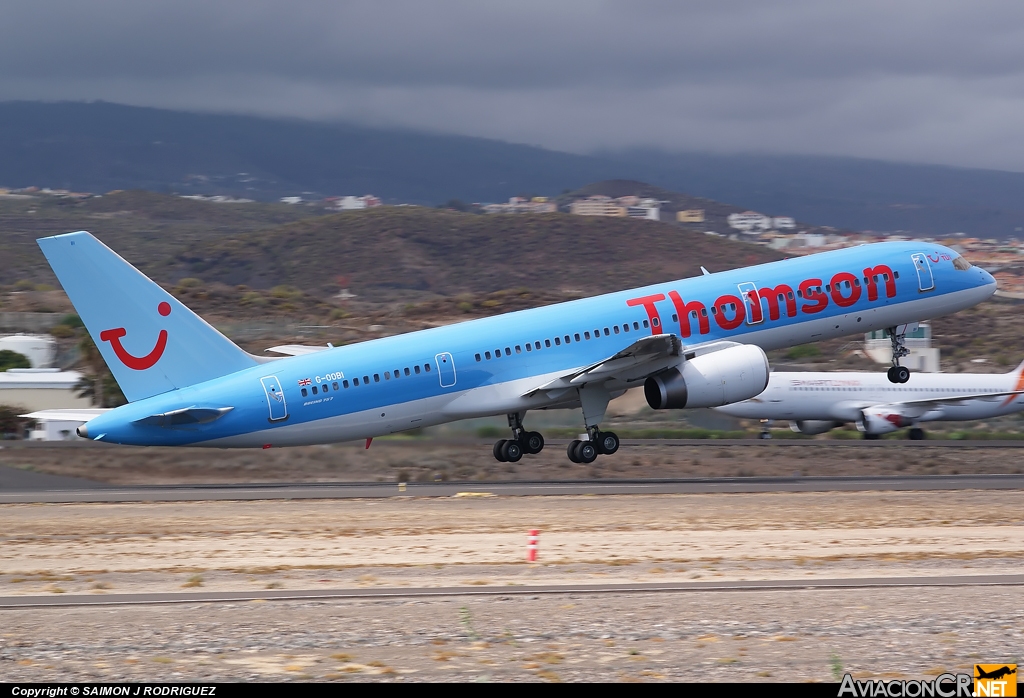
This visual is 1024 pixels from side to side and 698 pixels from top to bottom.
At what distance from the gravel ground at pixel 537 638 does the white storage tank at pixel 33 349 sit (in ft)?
182

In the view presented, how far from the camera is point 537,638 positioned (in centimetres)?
1691

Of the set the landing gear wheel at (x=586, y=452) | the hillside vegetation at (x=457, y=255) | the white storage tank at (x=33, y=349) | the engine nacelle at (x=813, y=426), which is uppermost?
the hillside vegetation at (x=457, y=255)

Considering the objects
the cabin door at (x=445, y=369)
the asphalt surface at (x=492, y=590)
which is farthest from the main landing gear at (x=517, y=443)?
the asphalt surface at (x=492, y=590)

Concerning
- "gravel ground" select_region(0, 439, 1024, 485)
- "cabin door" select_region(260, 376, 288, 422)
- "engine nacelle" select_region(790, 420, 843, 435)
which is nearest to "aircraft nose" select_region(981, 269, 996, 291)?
"gravel ground" select_region(0, 439, 1024, 485)

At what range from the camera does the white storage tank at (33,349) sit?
71.1 m

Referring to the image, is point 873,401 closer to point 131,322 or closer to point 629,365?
point 629,365

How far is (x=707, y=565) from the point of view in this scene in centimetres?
2353

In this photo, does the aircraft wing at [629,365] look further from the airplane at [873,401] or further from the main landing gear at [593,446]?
the airplane at [873,401]

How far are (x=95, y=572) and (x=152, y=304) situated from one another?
1272 centimetres

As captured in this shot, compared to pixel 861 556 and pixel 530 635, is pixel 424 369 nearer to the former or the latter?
pixel 861 556

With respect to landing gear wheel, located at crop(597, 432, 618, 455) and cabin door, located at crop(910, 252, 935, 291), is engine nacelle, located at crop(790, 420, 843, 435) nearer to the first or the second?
cabin door, located at crop(910, 252, 935, 291)

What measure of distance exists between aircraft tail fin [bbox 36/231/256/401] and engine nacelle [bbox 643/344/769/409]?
47.1 ft

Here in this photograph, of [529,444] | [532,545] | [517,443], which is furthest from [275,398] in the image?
[532,545]

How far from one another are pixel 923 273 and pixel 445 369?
57.1 feet
